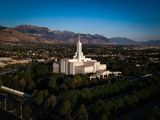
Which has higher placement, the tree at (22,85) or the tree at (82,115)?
the tree at (82,115)

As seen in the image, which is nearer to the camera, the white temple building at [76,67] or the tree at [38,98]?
the tree at [38,98]

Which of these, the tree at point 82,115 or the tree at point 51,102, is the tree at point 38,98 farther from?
the tree at point 82,115

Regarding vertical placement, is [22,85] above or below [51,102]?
below

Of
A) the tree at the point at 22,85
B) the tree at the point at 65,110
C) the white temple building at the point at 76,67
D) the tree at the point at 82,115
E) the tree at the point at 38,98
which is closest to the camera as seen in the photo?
the tree at the point at 82,115

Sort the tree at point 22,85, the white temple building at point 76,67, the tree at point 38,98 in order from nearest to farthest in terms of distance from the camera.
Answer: the tree at point 38,98, the tree at point 22,85, the white temple building at point 76,67

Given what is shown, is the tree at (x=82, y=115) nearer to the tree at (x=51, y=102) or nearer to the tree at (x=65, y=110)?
the tree at (x=65, y=110)

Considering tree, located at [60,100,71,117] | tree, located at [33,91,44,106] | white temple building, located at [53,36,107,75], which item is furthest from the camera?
white temple building, located at [53,36,107,75]

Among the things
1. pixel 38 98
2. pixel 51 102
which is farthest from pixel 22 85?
pixel 51 102

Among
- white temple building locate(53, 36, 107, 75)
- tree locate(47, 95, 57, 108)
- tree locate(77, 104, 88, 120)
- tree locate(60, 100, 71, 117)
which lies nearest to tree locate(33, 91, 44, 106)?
tree locate(47, 95, 57, 108)

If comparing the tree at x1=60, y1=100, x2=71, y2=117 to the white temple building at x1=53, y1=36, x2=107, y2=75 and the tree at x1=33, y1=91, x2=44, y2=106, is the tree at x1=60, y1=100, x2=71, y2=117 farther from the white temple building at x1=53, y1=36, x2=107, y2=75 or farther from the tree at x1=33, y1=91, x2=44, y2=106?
the white temple building at x1=53, y1=36, x2=107, y2=75

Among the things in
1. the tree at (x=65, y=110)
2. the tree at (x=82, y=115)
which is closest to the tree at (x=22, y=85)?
the tree at (x=65, y=110)

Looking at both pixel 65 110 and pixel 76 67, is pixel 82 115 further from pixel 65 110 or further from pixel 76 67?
pixel 76 67

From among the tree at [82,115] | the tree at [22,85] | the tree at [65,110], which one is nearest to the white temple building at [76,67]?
the tree at [22,85]
